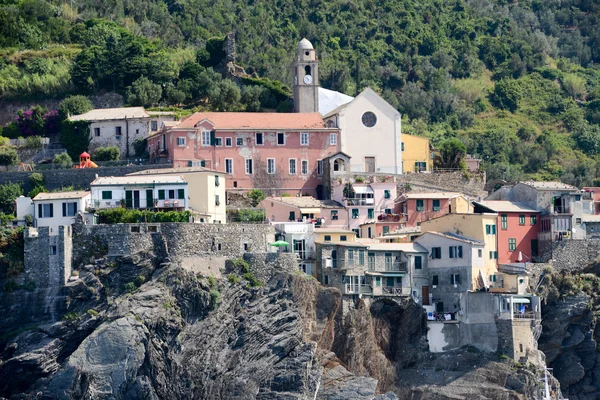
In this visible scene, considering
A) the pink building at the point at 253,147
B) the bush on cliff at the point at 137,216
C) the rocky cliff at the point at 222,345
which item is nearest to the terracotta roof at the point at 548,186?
the rocky cliff at the point at 222,345

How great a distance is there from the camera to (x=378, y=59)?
461 feet

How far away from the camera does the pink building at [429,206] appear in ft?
322

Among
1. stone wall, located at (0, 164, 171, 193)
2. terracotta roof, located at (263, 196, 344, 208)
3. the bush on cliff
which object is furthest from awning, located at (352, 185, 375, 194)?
the bush on cliff

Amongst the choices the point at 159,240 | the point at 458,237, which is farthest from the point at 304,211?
the point at 159,240

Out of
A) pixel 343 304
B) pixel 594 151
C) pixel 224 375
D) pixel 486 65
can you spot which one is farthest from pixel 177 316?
pixel 486 65

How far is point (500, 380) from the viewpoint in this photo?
87.4 m

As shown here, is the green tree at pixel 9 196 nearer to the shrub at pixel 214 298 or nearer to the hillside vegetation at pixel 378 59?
the hillside vegetation at pixel 378 59

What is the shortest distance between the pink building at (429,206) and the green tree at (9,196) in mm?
22787

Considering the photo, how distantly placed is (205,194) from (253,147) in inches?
396

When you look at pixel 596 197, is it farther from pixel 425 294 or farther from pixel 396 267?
pixel 396 267

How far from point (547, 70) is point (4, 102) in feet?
174

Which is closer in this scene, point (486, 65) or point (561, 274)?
point (561, 274)

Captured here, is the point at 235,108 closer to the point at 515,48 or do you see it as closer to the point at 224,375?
the point at 224,375

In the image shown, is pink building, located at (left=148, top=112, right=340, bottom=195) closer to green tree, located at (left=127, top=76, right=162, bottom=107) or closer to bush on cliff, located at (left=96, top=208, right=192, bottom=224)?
green tree, located at (left=127, top=76, right=162, bottom=107)
